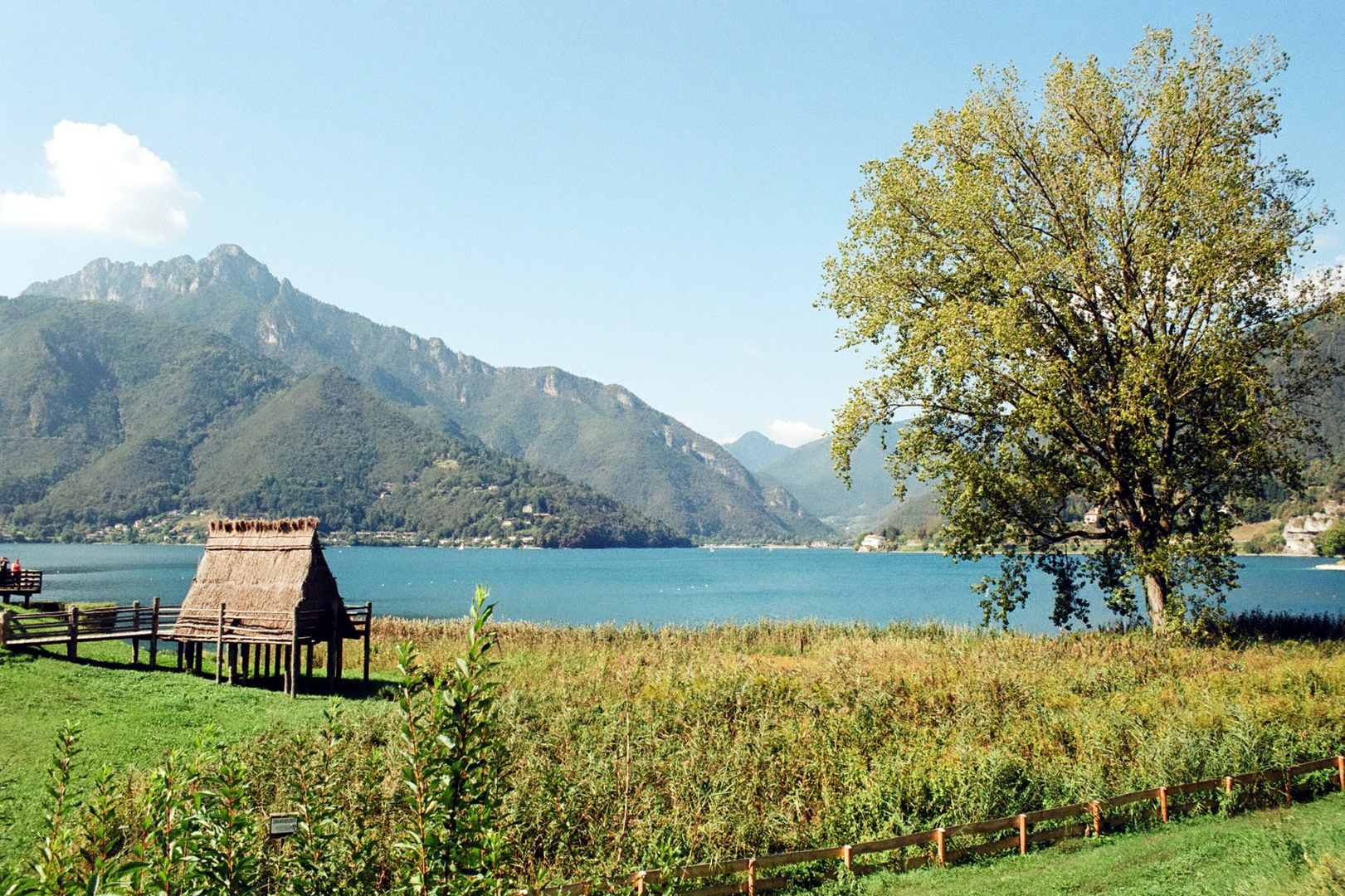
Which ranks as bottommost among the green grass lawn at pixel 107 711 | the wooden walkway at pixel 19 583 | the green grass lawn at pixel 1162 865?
the green grass lawn at pixel 1162 865

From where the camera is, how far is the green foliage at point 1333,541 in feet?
357

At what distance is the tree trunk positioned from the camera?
20894 millimetres

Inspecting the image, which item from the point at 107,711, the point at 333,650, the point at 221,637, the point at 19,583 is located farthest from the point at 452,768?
the point at 19,583

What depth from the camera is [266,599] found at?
67.7ft

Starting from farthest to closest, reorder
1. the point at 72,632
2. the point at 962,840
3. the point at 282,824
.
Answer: the point at 72,632 < the point at 962,840 < the point at 282,824

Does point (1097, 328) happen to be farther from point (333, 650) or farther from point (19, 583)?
point (19, 583)

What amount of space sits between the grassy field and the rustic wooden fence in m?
0.42

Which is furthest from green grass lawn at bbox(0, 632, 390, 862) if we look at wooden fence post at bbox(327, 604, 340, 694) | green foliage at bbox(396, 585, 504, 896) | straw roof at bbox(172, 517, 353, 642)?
green foliage at bbox(396, 585, 504, 896)

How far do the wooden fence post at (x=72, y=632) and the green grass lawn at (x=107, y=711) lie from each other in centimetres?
24

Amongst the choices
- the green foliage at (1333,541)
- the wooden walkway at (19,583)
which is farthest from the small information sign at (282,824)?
the green foliage at (1333,541)

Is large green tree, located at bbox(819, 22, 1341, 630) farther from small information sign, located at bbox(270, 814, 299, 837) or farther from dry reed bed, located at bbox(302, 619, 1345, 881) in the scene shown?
small information sign, located at bbox(270, 814, 299, 837)

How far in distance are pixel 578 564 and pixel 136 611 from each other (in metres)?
112

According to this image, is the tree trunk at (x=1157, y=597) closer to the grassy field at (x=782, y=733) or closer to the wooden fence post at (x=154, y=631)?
the grassy field at (x=782, y=733)

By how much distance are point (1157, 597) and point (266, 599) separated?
21.5m
